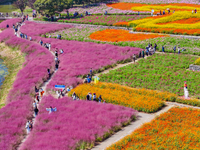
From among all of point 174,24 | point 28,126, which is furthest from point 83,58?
point 174,24

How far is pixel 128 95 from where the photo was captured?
30.3 meters

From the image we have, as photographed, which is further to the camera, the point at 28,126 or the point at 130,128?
the point at 28,126

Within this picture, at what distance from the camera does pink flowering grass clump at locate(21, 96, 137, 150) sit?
69.2 ft

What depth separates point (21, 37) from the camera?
6906cm

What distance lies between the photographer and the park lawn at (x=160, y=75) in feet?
109

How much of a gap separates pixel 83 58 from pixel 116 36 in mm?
17899

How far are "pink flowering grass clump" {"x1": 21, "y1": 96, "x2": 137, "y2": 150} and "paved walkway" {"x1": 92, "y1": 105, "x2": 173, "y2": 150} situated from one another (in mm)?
448

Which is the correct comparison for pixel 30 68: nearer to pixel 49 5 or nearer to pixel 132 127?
pixel 132 127

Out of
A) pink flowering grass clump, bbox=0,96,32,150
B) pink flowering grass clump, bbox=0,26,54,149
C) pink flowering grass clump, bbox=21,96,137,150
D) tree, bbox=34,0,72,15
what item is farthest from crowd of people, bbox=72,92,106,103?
tree, bbox=34,0,72,15

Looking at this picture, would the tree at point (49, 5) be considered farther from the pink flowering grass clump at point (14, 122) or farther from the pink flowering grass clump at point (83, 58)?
the pink flowering grass clump at point (14, 122)

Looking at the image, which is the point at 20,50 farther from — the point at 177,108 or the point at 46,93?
the point at 177,108

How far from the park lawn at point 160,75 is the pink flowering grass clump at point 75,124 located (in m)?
8.36

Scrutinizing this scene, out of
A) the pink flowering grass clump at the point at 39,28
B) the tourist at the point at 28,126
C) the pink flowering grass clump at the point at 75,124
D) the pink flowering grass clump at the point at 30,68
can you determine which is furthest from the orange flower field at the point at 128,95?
the pink flowering grass clump at the point at 39,28

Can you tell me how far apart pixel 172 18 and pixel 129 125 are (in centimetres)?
4732
